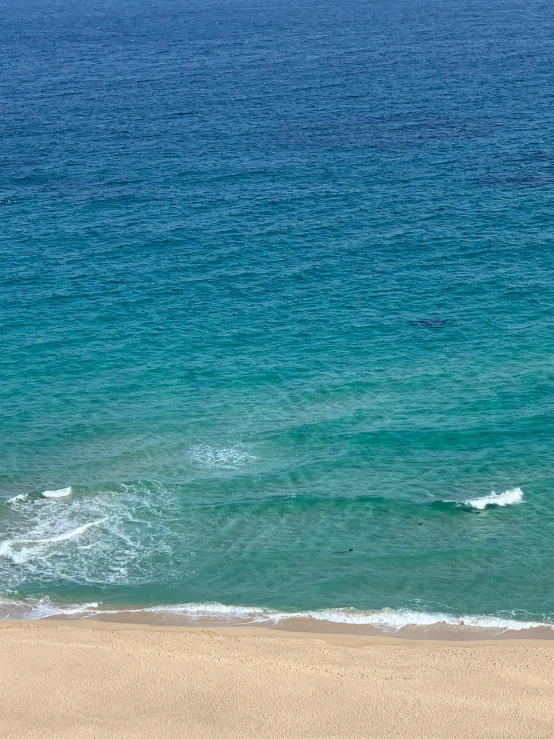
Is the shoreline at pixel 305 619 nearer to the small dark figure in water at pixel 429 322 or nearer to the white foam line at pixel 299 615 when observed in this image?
the white foam line at pixel 299 615

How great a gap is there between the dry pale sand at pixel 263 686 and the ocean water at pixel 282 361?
349cm

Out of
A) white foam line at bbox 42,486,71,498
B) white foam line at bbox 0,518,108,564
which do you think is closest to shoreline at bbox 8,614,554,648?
white foam line at bbox 0,518,108,564

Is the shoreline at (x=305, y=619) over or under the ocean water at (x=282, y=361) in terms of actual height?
under

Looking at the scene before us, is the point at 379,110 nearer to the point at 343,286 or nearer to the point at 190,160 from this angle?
the point at 190,160

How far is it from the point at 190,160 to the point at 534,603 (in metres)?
89.2

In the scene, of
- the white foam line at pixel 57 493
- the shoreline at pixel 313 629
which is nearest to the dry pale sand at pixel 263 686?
the shoreline at pixel 313 629

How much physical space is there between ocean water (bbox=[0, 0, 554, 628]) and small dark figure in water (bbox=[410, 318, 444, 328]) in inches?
12.3

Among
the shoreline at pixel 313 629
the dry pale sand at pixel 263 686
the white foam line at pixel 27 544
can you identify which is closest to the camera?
the dry pale sand at pixel 263 686

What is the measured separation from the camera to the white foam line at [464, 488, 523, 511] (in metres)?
67.3

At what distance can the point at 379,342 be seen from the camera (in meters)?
89.5

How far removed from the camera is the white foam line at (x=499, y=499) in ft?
221

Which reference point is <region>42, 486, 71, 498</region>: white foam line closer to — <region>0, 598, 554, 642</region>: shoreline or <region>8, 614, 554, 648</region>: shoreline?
<region>0, 598, 554, 642</region>: shoreline

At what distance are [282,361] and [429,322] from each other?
15.1 m

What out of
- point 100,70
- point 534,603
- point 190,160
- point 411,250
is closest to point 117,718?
point 534,603
